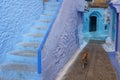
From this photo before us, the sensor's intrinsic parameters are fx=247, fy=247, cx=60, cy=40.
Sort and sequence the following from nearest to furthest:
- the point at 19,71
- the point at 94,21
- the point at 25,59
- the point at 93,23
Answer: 1. the point at 19,71
2. the point at 25,59
3. the point at 94,21
4. the point at 93,23

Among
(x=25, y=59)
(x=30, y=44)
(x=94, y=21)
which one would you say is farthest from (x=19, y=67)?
(x=94, y=21)

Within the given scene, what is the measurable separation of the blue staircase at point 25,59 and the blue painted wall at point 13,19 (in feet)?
0.73

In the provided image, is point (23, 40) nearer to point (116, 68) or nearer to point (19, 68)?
point (19, 68)

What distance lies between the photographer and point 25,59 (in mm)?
6844

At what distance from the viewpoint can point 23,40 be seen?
7961 millimetres

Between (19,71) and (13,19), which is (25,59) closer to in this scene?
(19,71)

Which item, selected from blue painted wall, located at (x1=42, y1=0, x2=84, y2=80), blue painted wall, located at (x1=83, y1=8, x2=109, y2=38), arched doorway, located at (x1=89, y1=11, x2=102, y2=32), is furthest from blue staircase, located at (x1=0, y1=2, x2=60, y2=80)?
arched doorway, located at (x1=89, y1=11, x2=102, y2=32)

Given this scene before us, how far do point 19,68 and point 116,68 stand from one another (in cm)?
481

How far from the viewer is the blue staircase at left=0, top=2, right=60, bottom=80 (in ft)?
20.7

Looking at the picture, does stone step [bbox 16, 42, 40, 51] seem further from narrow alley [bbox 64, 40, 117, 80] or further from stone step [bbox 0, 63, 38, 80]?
narrow alley [bbox 64, 40, 117, 80]

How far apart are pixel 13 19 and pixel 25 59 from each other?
1.36m

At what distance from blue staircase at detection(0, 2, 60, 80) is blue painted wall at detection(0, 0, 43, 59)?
223 millimetres

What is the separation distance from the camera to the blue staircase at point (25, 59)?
6312 mm

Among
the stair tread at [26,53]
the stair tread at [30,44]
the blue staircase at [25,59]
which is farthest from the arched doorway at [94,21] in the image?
the stair tread at [26,53]
